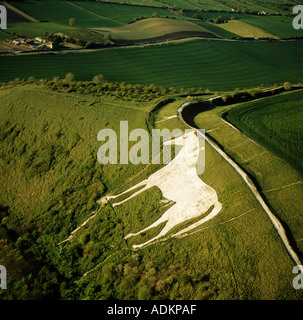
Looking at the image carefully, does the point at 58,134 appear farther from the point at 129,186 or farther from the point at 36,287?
the point at 36,287

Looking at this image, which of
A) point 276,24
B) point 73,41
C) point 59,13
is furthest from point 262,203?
point 59,13

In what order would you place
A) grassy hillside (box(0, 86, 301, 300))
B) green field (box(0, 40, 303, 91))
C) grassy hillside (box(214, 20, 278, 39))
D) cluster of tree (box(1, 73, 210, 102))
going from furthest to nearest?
grassy hillside (box(214, 20, 278, 39)) → green field (box(0, 40, 303, 91)) → cluster of tree (box(1, 73, 210, 102)) → grassy hillside (box(0, 86, 301, 300))

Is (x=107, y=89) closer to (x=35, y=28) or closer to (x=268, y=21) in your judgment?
(x=35, y=28)

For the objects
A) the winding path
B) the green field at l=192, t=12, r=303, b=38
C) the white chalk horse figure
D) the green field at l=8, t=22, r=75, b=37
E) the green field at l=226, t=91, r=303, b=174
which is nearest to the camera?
the winding path

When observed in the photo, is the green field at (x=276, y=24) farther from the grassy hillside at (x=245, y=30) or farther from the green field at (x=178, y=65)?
the green field at (x=178, y=65)

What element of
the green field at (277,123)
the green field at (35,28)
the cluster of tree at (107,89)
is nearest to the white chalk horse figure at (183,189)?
Result: the green field at (277,123)

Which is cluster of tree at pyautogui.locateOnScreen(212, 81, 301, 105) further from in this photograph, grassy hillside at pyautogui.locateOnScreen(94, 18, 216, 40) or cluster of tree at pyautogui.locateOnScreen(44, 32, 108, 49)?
grassy hillside at pyautogui.locateOnScreen(94, 18, 216, 40)

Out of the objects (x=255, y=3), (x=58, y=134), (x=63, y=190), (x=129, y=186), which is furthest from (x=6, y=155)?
(x=255, y=3)

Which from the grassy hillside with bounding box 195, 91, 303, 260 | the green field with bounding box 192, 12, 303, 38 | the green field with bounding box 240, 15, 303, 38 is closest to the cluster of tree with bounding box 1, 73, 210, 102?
the grassy hillside with bounding box 195, 91, 303, 260
